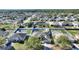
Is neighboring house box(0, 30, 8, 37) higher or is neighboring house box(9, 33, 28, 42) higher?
neighboring house box(0, 30, 8, 37)

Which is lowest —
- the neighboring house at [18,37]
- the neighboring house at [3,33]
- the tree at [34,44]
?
the tree at [34,44]

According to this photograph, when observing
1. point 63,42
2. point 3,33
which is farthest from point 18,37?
point 63,42

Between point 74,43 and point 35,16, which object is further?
point 35,16

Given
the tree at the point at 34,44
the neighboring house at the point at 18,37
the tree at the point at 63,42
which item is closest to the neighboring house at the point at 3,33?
the neighboring house at the point at 18,37

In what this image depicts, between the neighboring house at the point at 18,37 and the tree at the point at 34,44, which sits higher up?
the neighboring house at the point at 18,37

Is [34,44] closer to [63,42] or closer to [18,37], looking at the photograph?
[18,37]

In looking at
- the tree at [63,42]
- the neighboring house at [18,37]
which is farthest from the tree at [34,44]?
the tree at [63,42]

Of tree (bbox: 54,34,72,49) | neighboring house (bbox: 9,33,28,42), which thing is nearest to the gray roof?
neighboring house (bbox: 9,33,28,42)

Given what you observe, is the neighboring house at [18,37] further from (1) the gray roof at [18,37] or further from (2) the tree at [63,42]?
(2) the tree at [63,42]

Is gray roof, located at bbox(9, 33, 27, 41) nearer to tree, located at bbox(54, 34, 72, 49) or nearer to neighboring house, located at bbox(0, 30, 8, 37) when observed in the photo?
neighboring house, located at bbox(0, 30, 8, 37)
